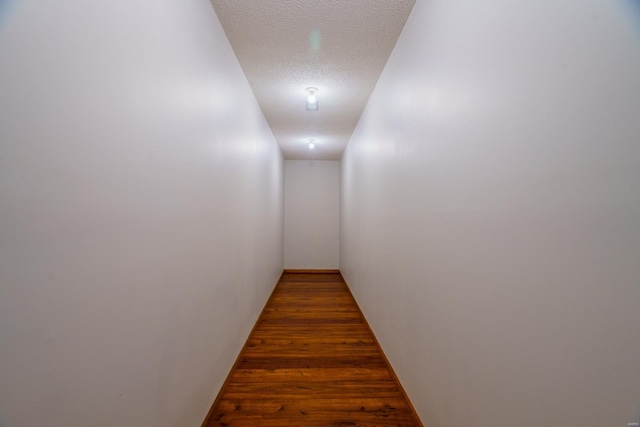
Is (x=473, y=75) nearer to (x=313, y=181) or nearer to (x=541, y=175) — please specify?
(x=541, y=175)

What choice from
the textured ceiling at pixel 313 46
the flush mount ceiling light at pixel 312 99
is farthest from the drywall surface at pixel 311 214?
the flush mount ceiling light at pixel 312 99

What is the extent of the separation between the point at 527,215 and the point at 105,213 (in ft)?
4.26

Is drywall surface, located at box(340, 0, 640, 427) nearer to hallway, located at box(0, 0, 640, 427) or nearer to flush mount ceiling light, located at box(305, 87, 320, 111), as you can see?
hallway, located at box(0, 0, 640, 427)

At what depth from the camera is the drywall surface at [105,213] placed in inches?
22.1

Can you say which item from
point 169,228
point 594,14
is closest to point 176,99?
point 169,228

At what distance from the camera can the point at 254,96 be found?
297cm

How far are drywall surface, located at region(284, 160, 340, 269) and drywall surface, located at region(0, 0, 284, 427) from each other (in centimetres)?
454

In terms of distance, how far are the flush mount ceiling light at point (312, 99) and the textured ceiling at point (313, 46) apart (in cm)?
6

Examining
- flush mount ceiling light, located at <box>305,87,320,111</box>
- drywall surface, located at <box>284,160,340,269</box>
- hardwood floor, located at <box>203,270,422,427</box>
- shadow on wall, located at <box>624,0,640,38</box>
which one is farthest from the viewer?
drywall surface, located at <box>284,160,340,269</box>

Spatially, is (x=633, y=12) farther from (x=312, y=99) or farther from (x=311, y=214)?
(x=311, y=214)

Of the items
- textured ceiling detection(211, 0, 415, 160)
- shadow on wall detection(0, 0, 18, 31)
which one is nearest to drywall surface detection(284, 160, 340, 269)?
textured ceiling detection(211, 0, 415, 160)

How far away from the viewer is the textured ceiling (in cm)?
170

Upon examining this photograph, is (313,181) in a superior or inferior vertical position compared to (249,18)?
inferior

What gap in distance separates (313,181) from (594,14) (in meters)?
5.71
